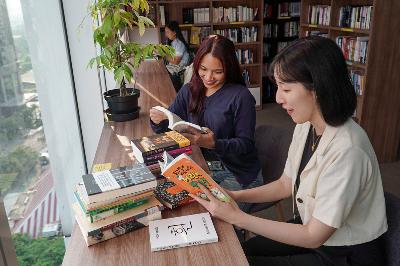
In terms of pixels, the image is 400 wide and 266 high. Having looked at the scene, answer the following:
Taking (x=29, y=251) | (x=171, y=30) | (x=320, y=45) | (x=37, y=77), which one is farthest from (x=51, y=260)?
(x=171, y=30)

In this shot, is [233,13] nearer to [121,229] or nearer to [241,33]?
[241,33]

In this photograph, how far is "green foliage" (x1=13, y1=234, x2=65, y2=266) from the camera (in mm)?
1400

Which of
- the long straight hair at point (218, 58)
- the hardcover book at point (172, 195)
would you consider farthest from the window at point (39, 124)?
the long straight hair at point (218, 58)

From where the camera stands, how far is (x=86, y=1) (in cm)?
215

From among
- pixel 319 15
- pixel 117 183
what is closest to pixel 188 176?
pixel 117 183

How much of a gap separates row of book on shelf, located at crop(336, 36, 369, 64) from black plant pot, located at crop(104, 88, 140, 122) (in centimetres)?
267

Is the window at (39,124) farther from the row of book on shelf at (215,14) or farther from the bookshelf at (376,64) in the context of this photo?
the row of book on shelf at (215,14)

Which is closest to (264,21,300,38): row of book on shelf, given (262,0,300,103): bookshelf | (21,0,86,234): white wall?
(262,0,300,103): bookshelf

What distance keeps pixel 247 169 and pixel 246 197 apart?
43 cm

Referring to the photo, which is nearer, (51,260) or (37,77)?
(51,260)

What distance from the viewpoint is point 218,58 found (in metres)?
1.79

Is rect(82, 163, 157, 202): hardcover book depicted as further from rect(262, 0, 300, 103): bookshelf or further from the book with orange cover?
rect(262, 0, 300, 103): bookshelf

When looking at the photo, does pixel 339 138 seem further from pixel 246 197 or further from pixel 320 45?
pixel 246 197

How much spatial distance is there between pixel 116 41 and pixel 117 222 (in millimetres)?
1172
